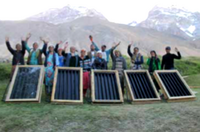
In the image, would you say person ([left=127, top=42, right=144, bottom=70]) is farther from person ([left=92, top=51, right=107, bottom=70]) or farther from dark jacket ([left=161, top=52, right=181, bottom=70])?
person ([left=92, top=51, right=107, bottom=70])

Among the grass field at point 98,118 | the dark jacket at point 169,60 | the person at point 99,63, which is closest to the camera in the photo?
the grass field at point 98,118

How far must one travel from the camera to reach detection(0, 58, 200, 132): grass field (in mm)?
5691

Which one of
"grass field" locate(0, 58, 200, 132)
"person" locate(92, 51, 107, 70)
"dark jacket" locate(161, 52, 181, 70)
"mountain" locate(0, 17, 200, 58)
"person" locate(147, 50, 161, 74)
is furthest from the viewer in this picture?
"mountain" locate(0, 17, 200, 58)

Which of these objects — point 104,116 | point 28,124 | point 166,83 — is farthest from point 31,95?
point 166,83

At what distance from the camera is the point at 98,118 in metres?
6.23

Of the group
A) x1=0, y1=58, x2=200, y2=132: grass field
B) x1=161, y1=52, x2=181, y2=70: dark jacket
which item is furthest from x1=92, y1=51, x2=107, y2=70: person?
x1=161, y1=52, x2=181, y2=70: dark jacket

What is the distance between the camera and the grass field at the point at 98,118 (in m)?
5.69

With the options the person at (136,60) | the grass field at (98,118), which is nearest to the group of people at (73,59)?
the person at (136,60)

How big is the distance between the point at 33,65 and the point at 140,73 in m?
3.91

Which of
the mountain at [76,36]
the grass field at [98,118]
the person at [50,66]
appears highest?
the mountain at [76,36]

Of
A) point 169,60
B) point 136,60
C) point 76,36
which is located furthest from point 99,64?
point 76,36

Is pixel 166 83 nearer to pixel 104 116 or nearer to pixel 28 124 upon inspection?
pixel 104 116

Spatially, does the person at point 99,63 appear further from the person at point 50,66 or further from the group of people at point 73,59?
the person at point 50,66

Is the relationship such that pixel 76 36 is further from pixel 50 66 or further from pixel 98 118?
pixel 98 118
